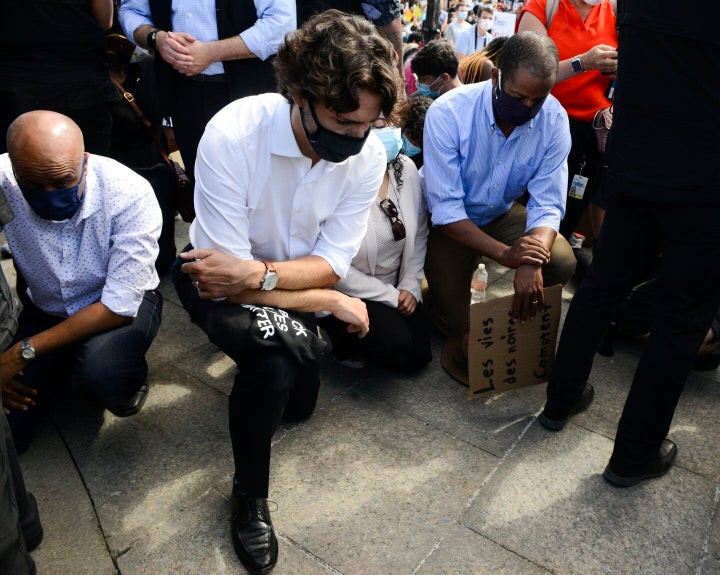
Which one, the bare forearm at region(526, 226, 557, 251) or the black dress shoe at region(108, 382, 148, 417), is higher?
the bare forearm at region(526, 226, 557, 251)

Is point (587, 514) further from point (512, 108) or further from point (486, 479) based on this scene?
point (512, 108)

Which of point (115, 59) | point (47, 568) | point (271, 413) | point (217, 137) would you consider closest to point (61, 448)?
point (47, 568)

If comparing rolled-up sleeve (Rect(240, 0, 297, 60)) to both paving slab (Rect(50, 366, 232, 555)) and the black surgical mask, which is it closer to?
the black surgical mask

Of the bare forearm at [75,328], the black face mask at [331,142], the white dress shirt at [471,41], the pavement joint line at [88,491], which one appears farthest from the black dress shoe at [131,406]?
the white dress shirt at [471,41]

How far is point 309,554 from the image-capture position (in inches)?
82.0

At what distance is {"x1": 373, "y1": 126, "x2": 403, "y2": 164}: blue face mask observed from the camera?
9.41 feet

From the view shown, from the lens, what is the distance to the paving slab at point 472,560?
2043mm

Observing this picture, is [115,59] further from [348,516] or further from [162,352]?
[348,516]

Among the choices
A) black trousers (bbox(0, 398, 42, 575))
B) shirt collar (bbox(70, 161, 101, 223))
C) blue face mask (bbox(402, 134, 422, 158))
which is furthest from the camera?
blue face mask (bbox(402, 134, 422, 158))

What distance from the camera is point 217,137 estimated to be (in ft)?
7.06

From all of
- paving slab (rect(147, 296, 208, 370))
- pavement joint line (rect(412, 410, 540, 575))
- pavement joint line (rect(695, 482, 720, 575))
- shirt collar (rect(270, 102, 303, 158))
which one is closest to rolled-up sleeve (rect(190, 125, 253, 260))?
shirt collar (rect(270, 102, 303, 158))

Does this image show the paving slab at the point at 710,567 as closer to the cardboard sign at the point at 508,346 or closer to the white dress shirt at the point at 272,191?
the cardboard sign at the point at 508,346

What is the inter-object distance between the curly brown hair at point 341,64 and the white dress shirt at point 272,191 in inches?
9.1

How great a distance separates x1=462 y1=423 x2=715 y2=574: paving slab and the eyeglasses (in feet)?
3.57
